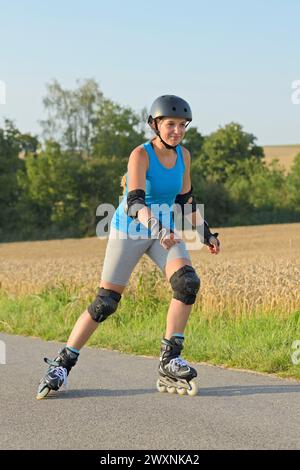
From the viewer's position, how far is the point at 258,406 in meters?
5.44

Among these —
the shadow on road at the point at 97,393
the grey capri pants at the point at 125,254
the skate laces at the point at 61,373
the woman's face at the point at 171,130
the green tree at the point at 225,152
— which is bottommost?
the shadow on road at the point at 97,393

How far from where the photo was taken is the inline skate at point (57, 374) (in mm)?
5953

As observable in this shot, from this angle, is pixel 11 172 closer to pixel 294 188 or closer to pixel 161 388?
pixel 294 188

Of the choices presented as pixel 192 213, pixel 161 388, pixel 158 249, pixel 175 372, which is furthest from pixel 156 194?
pixel 161 388

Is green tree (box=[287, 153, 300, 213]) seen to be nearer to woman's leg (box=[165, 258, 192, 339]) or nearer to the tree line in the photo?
the tree line

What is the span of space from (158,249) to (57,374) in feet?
3.67

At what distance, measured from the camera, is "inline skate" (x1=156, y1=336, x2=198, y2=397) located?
5918mm

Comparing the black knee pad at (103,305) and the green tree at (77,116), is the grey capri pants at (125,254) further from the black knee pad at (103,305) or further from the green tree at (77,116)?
the green tree at (77,116)

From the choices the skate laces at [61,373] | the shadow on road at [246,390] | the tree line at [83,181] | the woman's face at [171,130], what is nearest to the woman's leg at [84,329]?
the skate laces at [61,373]

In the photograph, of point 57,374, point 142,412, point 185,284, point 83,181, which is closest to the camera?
point 142,412

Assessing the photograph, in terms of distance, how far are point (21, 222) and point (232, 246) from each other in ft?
89.1

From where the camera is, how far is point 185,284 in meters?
5.92

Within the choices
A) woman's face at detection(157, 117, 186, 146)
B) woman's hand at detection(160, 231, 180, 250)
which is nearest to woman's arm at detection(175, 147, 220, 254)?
woman's face at detection(157, 117, 186, 146)
